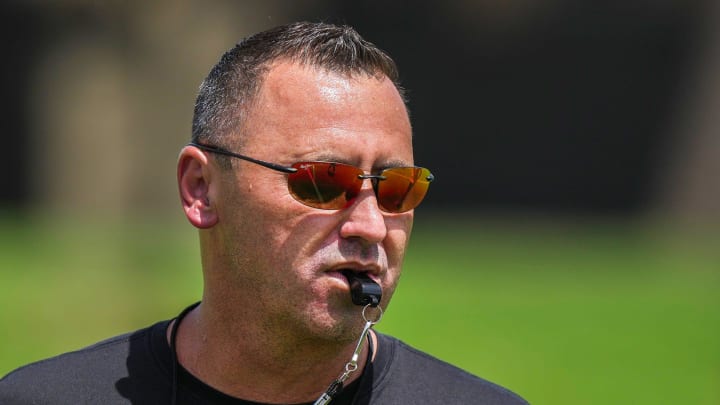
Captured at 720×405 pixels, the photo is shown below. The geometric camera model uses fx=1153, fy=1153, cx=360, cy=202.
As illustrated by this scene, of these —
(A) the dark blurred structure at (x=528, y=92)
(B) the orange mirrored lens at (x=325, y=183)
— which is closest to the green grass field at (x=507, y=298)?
Answer: (A) the dark blurred structure at (x=528, y=92)

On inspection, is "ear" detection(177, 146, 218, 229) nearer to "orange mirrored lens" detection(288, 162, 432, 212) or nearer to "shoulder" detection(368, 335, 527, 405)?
"orange mirrored lens" detection(288, 162, 432, 212)

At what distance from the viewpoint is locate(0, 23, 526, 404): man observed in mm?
3221

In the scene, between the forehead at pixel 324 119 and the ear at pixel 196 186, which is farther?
the ear at pixel 196 186

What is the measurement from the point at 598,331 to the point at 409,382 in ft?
29.5

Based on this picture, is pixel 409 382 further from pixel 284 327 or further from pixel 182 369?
pixel 182 369

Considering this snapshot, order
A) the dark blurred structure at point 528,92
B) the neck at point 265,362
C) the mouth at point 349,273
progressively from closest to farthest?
the mouth at point 349,273
the neck at point 265,362
the dark blurred structure at point 528,92

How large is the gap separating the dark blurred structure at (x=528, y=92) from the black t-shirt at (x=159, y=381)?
16651 millimetres

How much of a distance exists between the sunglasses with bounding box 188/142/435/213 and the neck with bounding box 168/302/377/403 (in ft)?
1.29

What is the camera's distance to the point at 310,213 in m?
3.25

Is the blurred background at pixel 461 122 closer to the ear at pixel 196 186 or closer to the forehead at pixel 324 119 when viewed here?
the ear at pixel 196 186

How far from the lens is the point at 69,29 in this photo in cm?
2175

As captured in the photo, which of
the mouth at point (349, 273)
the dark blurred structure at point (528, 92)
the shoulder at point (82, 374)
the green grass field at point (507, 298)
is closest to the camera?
the mouth at point (349, 273)

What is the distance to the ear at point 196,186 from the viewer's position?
136 inches

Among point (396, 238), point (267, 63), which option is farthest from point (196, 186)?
point (396, 238)
